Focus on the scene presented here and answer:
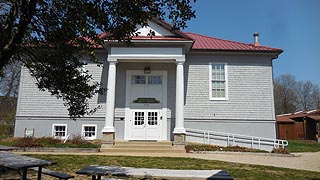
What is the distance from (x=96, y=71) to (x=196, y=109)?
701cm

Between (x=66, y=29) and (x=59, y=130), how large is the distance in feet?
46.6

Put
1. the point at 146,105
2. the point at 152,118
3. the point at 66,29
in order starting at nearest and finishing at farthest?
the point at 66,29
the point at 152,118
the point at 146,105

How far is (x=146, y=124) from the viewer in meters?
17.5

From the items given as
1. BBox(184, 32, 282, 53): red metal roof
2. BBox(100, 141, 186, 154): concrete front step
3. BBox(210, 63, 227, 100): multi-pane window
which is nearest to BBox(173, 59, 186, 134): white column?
BBox(100, 141, 186, 154): concrete front step

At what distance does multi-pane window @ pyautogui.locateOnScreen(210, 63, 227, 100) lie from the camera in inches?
713

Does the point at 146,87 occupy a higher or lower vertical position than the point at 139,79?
lower

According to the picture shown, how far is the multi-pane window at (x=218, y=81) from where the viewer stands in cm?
1811

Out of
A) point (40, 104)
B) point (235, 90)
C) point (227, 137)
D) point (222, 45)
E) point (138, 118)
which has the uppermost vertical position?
point (222, 45)

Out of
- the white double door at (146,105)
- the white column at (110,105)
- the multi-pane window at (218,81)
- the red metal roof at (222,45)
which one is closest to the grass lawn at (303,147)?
the multi-pane window at (218,81)

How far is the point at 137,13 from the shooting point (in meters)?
4.54

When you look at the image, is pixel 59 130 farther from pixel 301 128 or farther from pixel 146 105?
pixel 301 128

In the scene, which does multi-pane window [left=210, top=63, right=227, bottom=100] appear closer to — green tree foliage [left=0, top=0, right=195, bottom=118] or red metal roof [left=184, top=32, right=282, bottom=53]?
red metal roof [left=184, top=32, right=282, bottom=53]

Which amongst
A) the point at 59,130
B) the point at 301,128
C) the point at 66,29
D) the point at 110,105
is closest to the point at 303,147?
the point at 301,128

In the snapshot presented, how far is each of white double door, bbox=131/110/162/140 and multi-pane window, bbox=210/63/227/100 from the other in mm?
3910
